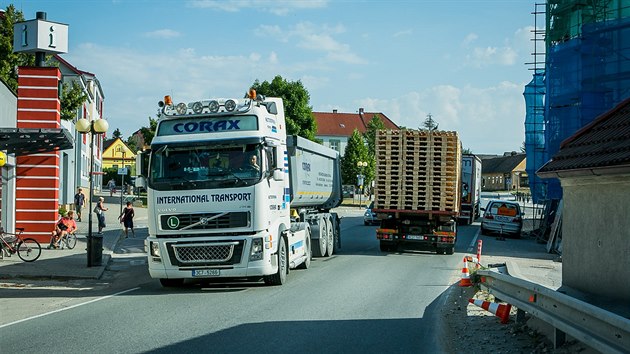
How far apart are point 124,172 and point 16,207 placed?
10.9 meters

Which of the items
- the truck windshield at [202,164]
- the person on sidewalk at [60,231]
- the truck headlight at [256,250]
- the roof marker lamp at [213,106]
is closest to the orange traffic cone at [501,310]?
the truck headlight at [256,250]

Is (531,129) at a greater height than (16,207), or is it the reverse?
(531,129)

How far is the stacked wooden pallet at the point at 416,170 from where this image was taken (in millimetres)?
22328

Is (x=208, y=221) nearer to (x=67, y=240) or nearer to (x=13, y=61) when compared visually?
(x=67, y=240)

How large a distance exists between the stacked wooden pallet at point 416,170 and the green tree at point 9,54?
786 inches

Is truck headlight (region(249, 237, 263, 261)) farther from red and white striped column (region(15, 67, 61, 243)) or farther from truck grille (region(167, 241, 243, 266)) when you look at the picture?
red and white striped column (region(15, 67, 61, 243))

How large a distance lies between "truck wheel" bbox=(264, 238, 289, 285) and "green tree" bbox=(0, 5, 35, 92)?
23.8 meters

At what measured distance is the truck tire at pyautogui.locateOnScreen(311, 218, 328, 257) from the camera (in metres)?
20.9

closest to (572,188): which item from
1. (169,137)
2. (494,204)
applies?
(169,137)

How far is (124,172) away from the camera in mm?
35406

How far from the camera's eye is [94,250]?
18875mm

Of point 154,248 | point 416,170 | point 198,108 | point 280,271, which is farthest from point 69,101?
point 280,271

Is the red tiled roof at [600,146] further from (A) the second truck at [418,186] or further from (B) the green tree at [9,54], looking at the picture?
(B) the green tree at [9,54]

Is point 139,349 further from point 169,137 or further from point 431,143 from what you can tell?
point 431,143
